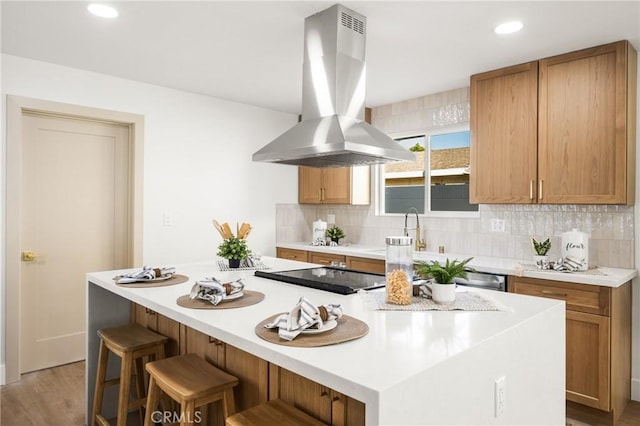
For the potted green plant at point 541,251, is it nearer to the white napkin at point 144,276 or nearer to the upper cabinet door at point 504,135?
the upper cabinet door at point 504,135

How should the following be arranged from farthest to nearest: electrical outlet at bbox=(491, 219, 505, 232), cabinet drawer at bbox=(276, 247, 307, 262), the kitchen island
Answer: cabinet drawer at bbox=(276, 247, 307, 262) < electrical outlet at bbox=(491, 219, 505, 232) < the kitchen island

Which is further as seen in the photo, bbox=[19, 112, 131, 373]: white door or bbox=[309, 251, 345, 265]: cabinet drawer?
bbox=[309, 251, 345, 265]: cabinet drawer

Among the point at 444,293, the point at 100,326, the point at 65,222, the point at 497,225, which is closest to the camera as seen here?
the point at 444,293

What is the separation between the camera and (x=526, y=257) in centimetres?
344

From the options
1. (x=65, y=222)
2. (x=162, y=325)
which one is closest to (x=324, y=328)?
(x=162, y=325)

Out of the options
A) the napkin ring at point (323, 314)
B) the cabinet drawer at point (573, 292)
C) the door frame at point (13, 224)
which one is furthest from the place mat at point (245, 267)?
the cabinet drawer at point (573, 292)

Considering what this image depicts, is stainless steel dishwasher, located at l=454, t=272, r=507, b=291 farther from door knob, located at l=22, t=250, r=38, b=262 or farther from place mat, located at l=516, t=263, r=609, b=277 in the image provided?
door knob, located at l=22, t=250, r=38, b=262

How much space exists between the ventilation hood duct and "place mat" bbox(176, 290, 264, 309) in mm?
789

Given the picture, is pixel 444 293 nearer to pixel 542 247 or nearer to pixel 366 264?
pixel 542 247

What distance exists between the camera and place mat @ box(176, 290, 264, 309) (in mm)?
1719

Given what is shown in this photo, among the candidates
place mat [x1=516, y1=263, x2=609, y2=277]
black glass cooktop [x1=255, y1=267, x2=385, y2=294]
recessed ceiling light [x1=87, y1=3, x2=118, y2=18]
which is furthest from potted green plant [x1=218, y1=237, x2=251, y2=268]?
place mat [x1=516, y1=263, x2=609, y2=277]

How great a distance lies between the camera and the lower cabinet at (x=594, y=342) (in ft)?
8.34

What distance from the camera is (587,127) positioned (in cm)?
285

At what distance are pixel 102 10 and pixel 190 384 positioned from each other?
6.87 feet
